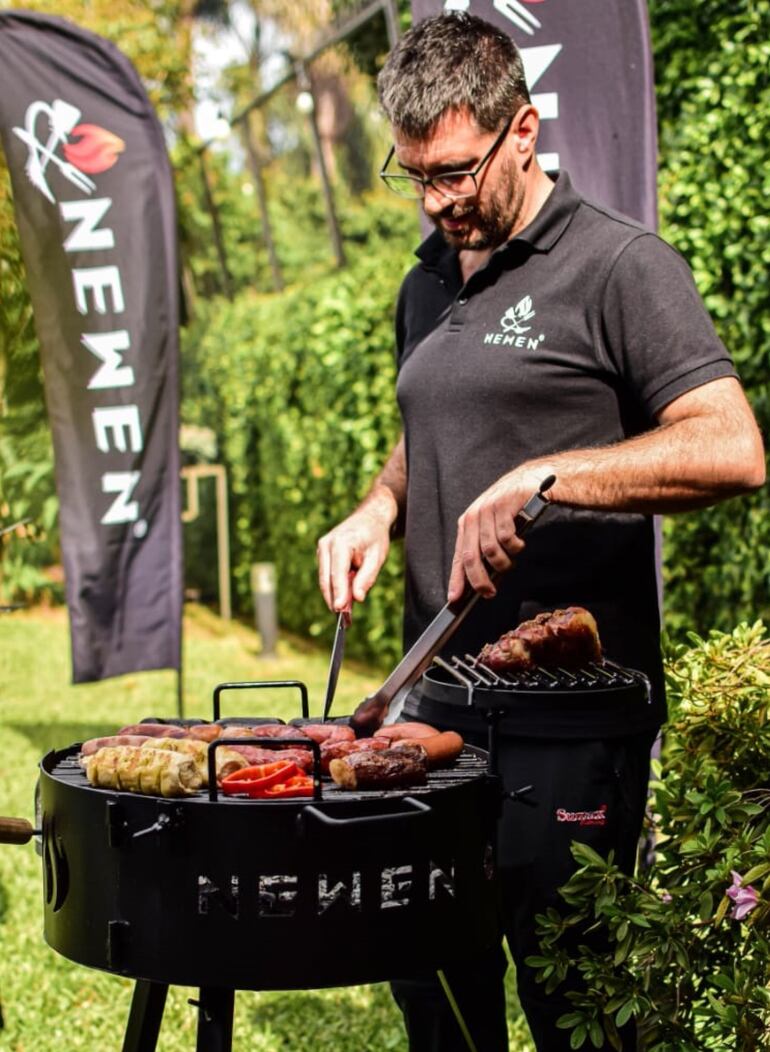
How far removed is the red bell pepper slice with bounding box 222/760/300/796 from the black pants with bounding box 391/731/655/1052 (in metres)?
0.56

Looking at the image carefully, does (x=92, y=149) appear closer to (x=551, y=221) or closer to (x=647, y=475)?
(x=551, y=221)

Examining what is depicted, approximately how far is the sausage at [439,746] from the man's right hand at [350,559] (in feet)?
1.63

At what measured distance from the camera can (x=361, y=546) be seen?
3.15 meters

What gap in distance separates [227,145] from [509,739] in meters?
15.4

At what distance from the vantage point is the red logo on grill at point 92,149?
21.4 ft

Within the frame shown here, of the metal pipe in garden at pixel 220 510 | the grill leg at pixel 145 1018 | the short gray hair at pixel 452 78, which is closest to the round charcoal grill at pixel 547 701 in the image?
the grill leg at pixel 145 1018

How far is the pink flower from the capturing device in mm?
2596

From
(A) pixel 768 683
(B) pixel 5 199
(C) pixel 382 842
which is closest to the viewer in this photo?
(C) pixel 382 842

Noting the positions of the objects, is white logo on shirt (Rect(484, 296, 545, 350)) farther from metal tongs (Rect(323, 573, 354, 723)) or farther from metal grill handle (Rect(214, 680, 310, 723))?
metal grill handle (Rect(214, 680, 310, 723))

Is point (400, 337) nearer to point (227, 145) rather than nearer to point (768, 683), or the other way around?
point (768, 683)

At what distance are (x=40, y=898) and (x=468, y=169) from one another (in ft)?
13.8

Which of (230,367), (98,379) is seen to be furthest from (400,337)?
(230,367)

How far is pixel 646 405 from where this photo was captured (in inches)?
107

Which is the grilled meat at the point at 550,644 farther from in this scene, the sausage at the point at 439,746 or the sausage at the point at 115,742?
the sausage at the point at 115,742
